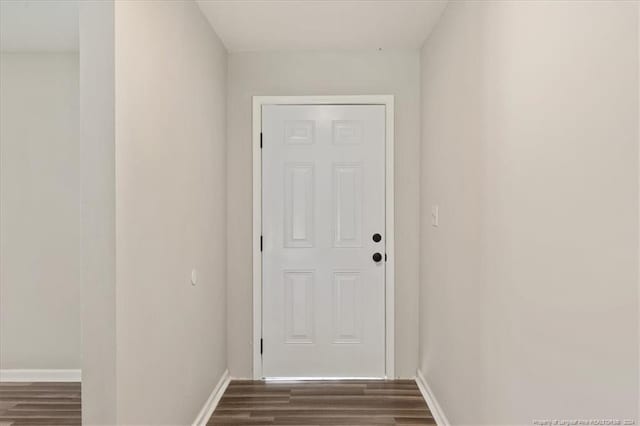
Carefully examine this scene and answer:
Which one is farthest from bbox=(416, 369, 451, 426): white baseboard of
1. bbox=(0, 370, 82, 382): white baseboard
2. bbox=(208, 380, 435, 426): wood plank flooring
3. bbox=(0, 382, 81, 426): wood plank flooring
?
bbox=(0, 370, 82, 382): white baseboard

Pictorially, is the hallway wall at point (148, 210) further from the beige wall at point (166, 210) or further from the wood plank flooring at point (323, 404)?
the wood plank flooring at point (323, 404)

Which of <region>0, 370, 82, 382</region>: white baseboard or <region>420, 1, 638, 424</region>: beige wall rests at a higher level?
<region>420, 1, 638, 424</region>: beige wall

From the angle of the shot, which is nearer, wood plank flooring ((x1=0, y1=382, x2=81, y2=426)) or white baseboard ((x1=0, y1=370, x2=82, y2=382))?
wood plank flooring ((x1=0, y1=382, x2=81, y2=426))

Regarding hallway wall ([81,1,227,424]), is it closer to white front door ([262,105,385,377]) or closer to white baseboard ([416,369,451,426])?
white front door ([262,105,385,377])

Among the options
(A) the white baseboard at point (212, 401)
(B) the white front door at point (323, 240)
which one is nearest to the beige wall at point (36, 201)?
(A) the white baseboard at point (212, 401)

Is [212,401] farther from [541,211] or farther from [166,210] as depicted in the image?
[541,211]

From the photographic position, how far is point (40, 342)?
11.2 feet

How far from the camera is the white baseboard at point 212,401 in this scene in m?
2.70

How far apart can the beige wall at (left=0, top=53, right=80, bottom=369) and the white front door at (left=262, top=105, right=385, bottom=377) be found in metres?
1.45

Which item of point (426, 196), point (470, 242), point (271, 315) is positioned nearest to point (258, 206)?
point (271, 315)

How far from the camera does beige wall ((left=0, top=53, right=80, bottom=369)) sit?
133 inches

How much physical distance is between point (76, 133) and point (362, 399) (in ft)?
9.15

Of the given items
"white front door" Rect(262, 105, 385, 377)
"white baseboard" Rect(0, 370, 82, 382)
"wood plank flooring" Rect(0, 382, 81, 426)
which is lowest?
"wood plank flooring" Rect(0, 382, 81, 426)

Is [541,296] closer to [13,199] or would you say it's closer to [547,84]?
[547,84]
